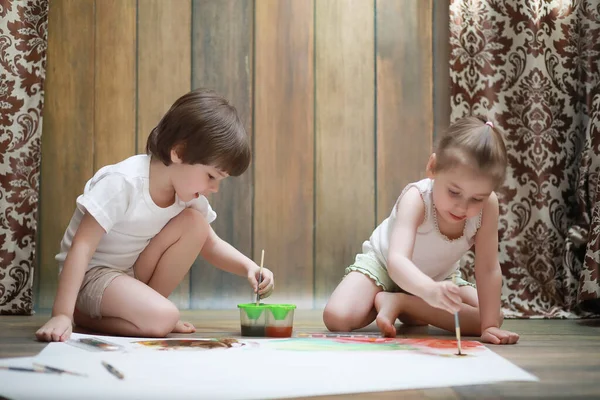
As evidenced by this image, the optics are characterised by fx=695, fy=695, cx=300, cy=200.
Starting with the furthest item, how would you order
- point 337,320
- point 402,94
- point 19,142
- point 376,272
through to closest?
point 402,94 < point 19,142 < point 376,272 < point 337,320

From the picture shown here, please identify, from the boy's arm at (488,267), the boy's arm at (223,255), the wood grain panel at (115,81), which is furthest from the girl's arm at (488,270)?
the wood grain panel at (115,81)

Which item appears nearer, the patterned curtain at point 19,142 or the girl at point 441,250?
the girl at point 441,250

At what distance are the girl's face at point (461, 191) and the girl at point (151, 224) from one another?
421 mm

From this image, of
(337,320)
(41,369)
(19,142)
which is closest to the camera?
(41,369)

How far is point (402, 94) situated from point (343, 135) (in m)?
0.25

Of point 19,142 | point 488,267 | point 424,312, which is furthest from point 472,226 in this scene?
point 19,142

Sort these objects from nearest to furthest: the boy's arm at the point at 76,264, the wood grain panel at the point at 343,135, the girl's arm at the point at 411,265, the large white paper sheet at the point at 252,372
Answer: the large white paper sheet at the point at 252,372, the girl's arm at the point at 411,265, the boy's arm at the point at 76,264, the wood grain panel at the point at 343,135

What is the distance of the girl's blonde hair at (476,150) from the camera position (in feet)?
4.65

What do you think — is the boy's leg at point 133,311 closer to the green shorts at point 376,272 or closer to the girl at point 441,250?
the girl at point 441,250

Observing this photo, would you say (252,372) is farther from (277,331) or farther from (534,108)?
(534,108)

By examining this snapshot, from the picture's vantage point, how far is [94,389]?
84 centimetres

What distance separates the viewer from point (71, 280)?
136 centimetres

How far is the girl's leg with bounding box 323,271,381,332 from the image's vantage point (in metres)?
1.67

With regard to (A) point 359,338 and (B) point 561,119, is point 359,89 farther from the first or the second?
(A) point 359,338
